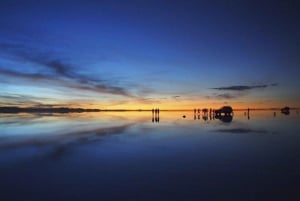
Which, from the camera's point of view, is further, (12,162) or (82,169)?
(12,162)

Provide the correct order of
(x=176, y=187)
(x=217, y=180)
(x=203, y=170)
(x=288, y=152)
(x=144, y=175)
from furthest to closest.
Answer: (x=288, y=152)
(x=203, y=170)
(x=144, y=175)
(x=217, y=180)
(x=176, y=187)

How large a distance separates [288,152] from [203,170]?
23.5ft

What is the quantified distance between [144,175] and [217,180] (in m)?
2.71

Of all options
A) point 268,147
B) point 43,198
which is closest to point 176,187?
point 43,198

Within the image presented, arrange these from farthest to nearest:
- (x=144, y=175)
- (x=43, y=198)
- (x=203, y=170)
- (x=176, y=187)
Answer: (x=203, y=170) → (x=144, y=175) → (x=176, y=187) → (x=43, y=198)

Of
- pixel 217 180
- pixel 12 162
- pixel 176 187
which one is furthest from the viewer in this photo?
pixel 12 162

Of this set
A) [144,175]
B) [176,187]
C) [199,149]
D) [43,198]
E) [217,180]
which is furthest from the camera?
[199,149]

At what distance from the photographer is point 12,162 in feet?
48.0

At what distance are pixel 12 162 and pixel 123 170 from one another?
5.60 m

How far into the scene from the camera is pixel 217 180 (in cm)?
1110

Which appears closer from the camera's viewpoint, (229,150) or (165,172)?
(165,172)

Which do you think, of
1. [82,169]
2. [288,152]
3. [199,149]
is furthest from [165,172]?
[288,152]

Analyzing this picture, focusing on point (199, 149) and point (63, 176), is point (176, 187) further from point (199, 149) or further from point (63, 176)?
point (199, 149)

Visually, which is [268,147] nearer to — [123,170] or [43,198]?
[123,170]
